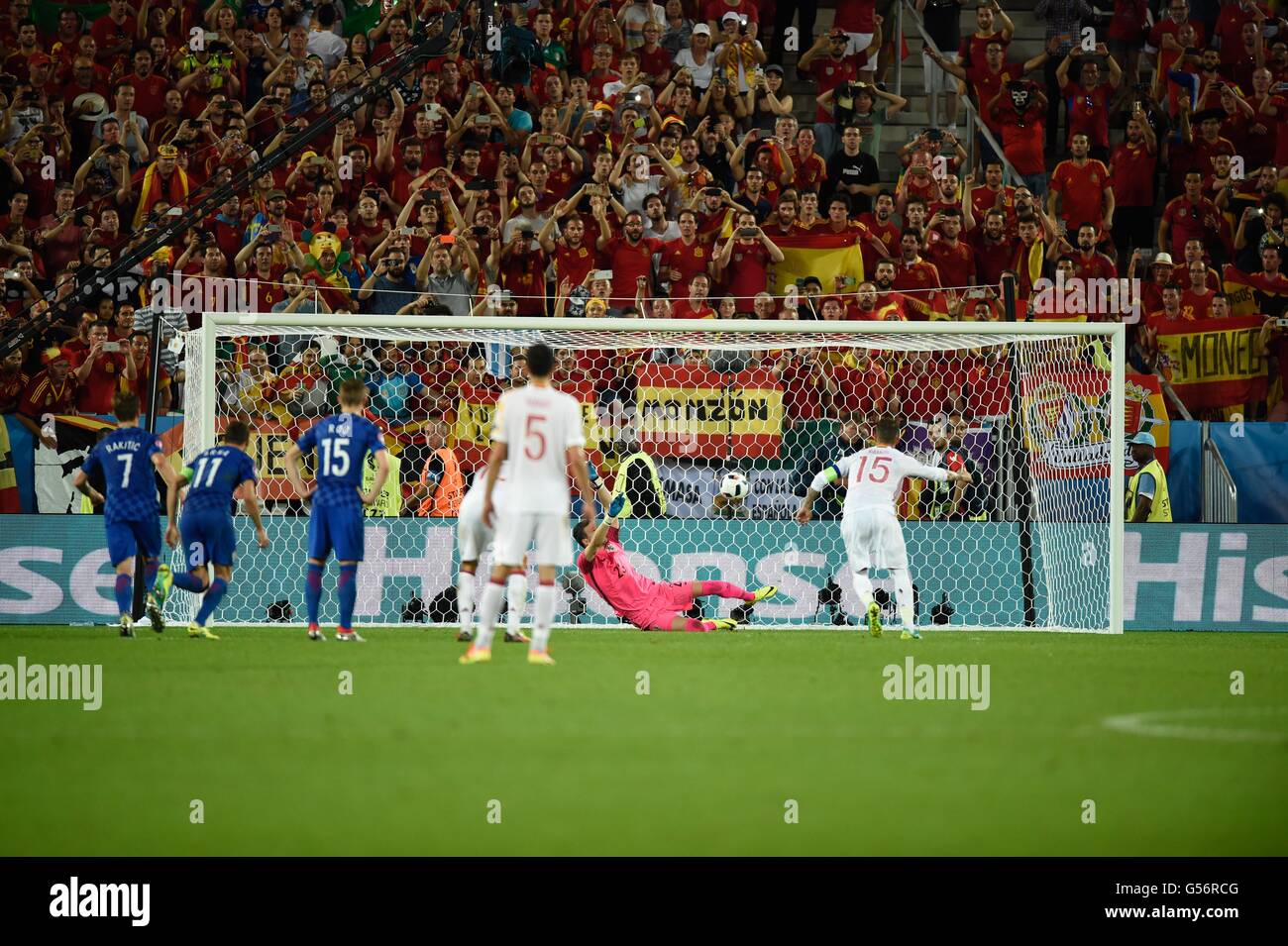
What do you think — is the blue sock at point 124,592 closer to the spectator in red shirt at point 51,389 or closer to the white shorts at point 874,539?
the spectator in red shirt at point 51,389

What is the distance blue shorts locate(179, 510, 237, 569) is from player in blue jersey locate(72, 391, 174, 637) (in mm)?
392

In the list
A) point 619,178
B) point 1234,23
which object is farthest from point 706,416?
point 1234,23

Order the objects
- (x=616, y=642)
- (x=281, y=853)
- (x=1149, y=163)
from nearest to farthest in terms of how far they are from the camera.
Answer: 1. (x=281, y=853)
2. (x=616, y=642)
3. (x=1149, y=163)

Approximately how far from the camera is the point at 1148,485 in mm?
17656

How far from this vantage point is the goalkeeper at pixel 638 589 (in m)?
15.5

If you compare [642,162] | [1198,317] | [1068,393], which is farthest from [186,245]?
[1198,317]

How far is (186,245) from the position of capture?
18953mm

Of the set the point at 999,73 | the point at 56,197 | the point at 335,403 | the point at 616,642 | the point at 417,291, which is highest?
the point at 999,73

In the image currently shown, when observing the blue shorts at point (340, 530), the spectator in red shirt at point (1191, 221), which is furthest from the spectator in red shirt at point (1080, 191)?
the blue shorts at point (340, 530)

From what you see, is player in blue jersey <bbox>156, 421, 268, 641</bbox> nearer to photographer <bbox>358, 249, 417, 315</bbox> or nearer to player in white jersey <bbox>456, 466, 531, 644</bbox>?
player in white jersey <bbox>456, 466, 531, 644</bbox>

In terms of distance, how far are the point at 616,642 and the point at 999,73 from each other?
11.5 m

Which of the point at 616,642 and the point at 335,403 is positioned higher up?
the point at 335,403

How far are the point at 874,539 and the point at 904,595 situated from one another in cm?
57

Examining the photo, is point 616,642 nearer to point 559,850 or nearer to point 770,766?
point 770,766
